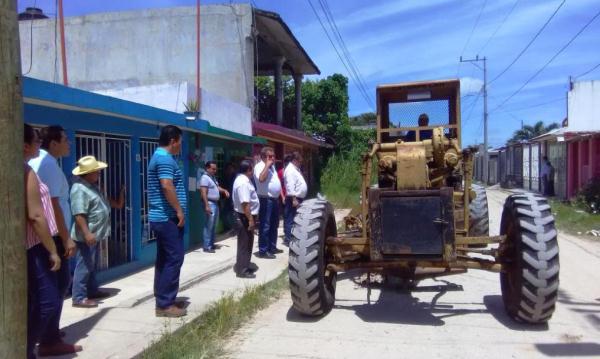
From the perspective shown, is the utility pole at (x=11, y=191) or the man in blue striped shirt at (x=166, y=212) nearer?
the utility pole at (x=11, y=191)

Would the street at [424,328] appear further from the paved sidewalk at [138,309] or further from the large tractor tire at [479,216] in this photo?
the large tractor tire at [479,216]

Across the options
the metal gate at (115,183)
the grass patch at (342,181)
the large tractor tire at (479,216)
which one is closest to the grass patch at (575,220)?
the large tractor tire at (479,216)

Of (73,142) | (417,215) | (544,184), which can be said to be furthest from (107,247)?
(544,184)

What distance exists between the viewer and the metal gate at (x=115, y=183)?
755 cm

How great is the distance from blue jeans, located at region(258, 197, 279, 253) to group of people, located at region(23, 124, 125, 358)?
3850 mm

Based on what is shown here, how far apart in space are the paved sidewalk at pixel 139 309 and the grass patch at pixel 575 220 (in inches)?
344

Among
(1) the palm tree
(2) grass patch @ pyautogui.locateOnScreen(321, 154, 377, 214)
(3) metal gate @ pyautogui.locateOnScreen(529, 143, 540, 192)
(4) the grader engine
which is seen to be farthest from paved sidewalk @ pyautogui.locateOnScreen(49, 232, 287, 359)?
(1) the palm tree

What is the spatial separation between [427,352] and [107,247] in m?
4.68

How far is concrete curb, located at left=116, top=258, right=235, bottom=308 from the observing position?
6.16m

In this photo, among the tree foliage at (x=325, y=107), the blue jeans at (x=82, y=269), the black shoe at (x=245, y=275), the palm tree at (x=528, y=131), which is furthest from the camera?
the palm tree at (x=528, y=131)

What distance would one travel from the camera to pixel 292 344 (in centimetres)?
516

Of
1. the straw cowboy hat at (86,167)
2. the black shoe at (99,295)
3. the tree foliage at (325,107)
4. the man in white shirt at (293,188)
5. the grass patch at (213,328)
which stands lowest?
the grass patch at (213,328)

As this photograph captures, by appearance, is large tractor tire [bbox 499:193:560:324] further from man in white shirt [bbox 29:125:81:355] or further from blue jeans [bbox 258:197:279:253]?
blue jeans [bbox 258:197:279:253]

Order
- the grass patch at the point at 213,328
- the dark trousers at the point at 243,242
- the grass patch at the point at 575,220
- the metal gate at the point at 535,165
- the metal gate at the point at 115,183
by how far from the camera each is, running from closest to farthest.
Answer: the grass patch at the point at 213,328, the metal gate at the point at 115,183, the dark trousers at the point at 243,242, the grass patch at the point at 575,220, the metal gate at the point at 535,165
